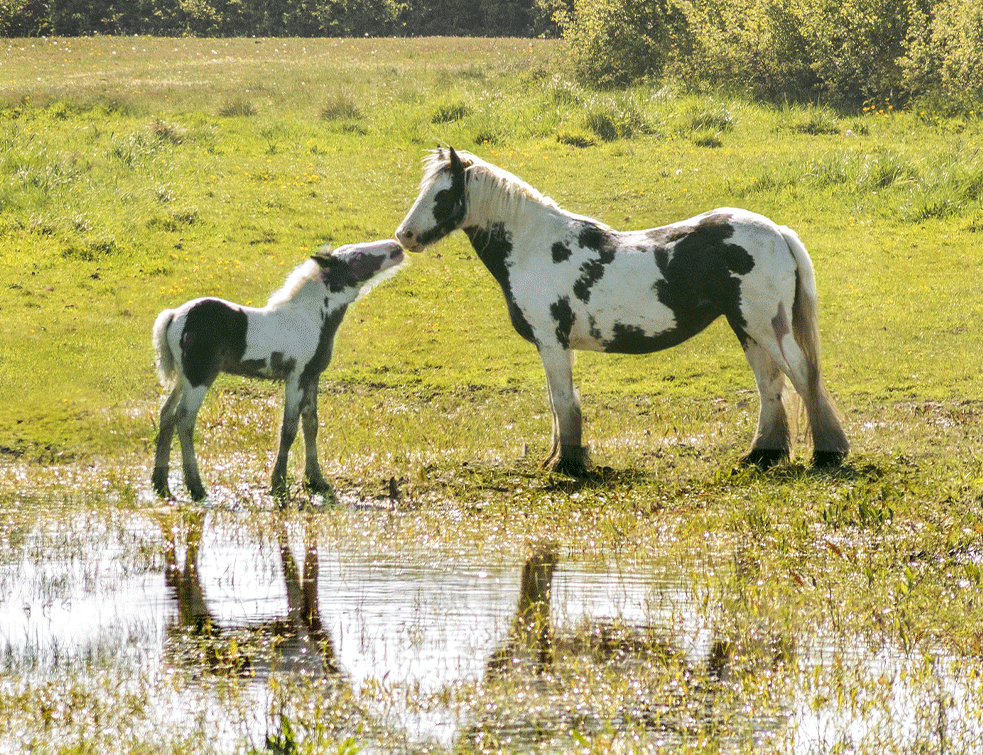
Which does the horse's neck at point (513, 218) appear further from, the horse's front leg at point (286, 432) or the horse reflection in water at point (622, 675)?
the horse reflection in water at point (622, 675)

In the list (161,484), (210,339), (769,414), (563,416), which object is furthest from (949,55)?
(161,484)

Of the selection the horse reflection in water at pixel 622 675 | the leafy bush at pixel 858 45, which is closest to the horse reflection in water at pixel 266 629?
the horse reflection in water at pixel 622 675

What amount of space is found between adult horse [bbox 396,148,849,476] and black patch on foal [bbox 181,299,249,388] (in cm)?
163

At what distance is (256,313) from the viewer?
9.84 m

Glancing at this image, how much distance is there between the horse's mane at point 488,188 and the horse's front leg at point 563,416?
48.4 inches

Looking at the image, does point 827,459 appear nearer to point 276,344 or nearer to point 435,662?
point 276,344

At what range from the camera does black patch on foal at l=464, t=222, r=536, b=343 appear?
408 inches

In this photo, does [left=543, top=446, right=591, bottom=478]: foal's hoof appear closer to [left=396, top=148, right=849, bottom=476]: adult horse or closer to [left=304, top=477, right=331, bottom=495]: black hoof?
[left=396, top=148, right=849, bottom=476]: adult horse

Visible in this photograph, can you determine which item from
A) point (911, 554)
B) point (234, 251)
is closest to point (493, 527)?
point (911, 554)

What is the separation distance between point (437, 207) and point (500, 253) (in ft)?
2.24

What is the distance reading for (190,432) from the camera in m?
9.66

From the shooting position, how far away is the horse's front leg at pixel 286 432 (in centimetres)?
975

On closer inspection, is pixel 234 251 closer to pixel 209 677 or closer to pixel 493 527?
pixel 493 527

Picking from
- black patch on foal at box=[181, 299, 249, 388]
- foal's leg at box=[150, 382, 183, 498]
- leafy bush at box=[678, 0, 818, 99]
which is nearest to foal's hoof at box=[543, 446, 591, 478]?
black patch on foal at box=[181, 299, 249, 388]
